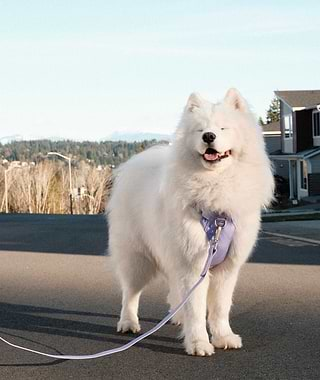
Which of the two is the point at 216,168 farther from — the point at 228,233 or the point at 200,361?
the point at 200,361

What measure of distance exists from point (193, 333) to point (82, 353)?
109 centimetres

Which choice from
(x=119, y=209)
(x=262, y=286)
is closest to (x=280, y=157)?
(x=262, y=286)

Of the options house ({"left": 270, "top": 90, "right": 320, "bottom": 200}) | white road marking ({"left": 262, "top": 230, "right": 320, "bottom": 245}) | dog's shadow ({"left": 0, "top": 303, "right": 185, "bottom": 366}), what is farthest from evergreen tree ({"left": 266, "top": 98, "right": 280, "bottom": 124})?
dog's shadow ({"left": 0, "top": 303, "right": 185, "bottom": 366})

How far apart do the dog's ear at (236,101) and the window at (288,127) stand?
42.4 m

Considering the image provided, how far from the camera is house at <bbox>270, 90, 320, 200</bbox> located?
43062 millimetres

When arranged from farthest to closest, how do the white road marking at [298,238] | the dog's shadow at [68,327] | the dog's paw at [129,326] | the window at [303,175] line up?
the window at [303,175] → the white road marking at [298,238] → the dog's paw at [129,326] → the dog's shadow at [68,327]

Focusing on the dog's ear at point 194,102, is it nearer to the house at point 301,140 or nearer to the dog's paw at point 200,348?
the dog's paw at point 200,348

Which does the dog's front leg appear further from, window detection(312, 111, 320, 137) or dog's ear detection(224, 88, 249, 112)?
window detection(312, 111, 320, 137)

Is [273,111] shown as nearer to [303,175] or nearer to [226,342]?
[303,175]

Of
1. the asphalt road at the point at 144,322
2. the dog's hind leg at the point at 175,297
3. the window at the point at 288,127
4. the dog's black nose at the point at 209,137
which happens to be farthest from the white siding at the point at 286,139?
the dog's black nose at the point at 209,137

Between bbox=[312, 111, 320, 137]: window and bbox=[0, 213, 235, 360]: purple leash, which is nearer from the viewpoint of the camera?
bbox=[0, 213, 235, 360]: purple leash

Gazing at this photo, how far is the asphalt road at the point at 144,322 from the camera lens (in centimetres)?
584

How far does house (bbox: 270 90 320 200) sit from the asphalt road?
29597 mm

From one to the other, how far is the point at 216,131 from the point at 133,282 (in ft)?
6.30
